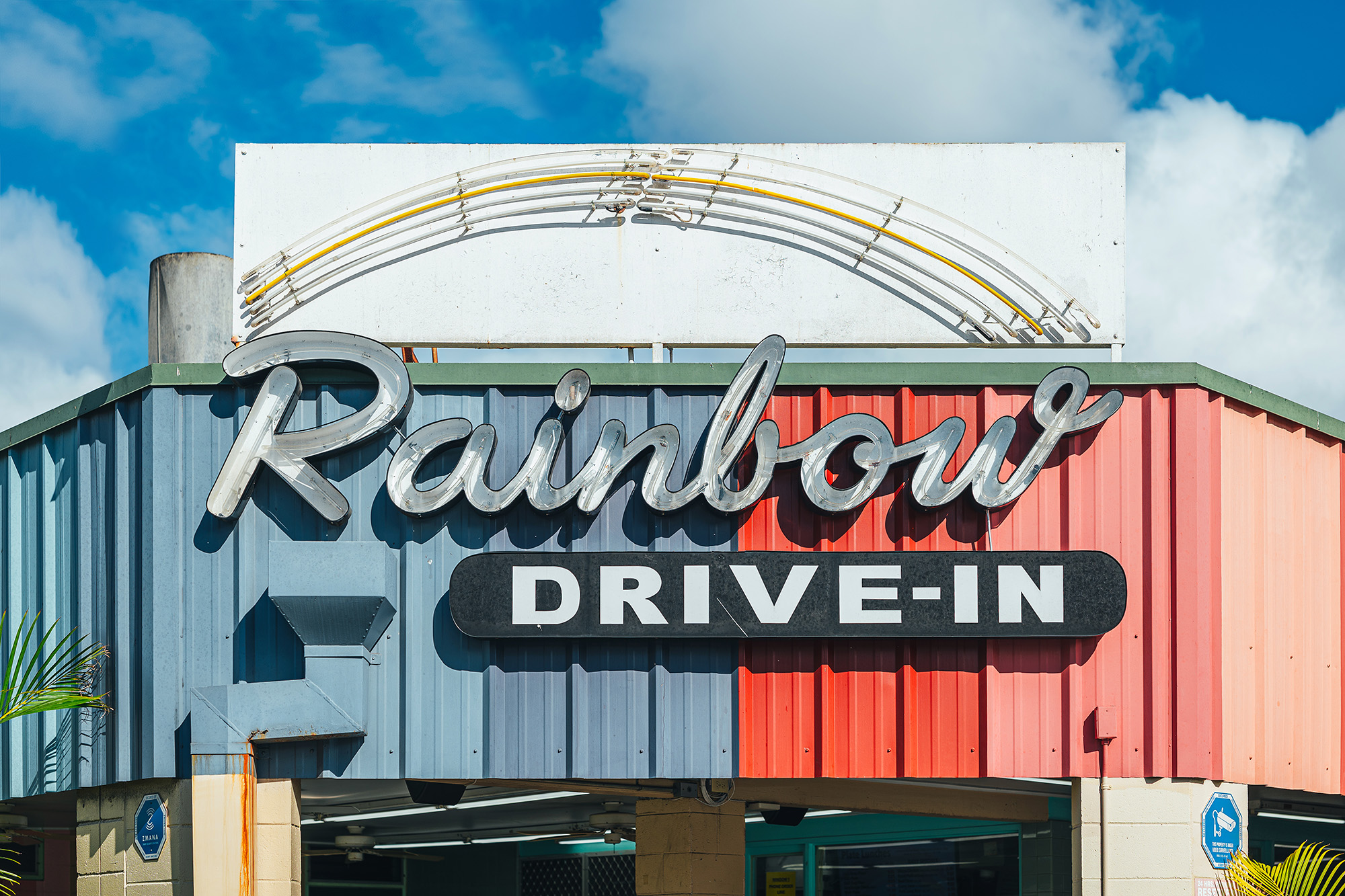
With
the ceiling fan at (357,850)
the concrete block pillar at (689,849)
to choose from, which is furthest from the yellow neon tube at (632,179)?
the ceiling fan at (357,850)

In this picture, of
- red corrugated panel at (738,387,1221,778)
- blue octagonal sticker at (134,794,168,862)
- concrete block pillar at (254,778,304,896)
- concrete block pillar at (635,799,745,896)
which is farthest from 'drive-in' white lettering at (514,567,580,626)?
concrete block pillar at (635,799,745,896)

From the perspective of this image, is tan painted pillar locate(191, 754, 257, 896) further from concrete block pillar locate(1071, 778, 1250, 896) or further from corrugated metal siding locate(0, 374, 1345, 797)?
concrete block pillar locate(1071, 778, 1250, 896)

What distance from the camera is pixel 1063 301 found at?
40.5 ft

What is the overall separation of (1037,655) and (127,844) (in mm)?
7275

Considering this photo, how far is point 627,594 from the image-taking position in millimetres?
10617

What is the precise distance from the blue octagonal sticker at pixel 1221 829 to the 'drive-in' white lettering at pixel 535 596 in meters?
5.06

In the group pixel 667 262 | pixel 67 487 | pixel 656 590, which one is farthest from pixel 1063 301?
pixel 67 487

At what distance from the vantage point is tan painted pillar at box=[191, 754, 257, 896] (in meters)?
10.2

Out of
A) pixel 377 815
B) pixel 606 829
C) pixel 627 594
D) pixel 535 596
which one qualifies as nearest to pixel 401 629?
pixel 535 596

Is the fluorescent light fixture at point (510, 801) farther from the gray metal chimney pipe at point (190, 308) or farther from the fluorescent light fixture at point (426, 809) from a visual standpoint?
the gray metal chimney pipe at point (190, 308)

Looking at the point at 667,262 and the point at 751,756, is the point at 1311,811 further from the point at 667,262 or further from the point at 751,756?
the point at 667,262

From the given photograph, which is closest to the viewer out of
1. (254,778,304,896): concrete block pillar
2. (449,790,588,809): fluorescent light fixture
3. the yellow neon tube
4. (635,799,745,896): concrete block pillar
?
(254,778,304,896): concrete block pillar

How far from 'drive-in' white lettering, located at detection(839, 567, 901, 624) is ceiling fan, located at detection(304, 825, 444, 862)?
1127 centimetres

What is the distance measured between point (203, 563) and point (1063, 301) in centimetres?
771
